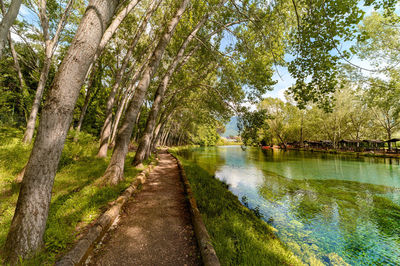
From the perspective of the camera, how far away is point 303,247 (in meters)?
4.16

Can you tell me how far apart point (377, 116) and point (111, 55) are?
43981 millimetres

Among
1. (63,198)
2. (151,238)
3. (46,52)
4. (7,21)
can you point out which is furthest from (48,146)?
(46,52)

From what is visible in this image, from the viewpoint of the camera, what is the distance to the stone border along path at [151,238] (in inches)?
92.7

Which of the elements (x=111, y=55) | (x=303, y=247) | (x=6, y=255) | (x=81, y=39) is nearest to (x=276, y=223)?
(x=303, y=247)

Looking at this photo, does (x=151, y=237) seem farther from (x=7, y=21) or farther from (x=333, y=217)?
(x=333, y=217)

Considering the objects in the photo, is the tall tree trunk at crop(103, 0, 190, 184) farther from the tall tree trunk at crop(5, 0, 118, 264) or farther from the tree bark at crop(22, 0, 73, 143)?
the tree bark at crop(22, 0, 73, 143)

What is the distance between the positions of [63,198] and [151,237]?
2.62 m

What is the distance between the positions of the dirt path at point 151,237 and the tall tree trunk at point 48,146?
909 millimetres

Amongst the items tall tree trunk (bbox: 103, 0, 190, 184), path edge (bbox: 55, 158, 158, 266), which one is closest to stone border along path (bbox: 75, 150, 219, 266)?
path edge (bbox: 55, 158, 158, 266)

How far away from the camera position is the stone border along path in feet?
7.72

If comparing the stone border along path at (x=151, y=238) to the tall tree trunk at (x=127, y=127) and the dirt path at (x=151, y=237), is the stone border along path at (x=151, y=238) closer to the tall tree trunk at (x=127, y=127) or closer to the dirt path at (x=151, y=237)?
the dirt path at (x=151, y=237)

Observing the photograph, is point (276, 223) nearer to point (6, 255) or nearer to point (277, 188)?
point (277, 188)

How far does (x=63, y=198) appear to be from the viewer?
3.76 m

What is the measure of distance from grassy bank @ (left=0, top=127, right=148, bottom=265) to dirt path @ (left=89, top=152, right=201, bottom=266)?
21.6 inches
